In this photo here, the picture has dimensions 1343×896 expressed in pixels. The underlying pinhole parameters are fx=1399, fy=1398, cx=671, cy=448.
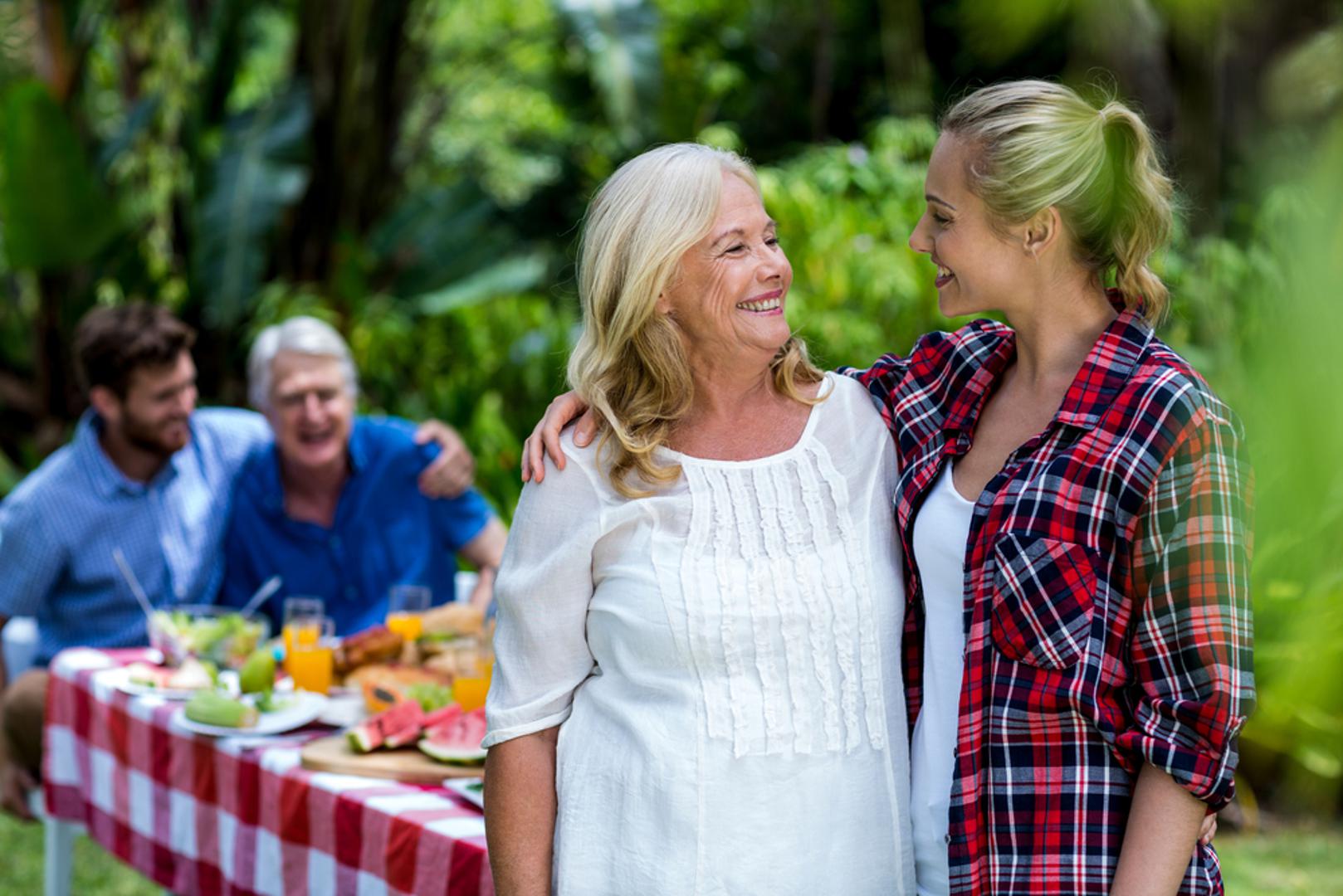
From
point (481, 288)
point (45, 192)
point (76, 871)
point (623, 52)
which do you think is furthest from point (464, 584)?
point (623, 52)

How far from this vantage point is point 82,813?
383cm

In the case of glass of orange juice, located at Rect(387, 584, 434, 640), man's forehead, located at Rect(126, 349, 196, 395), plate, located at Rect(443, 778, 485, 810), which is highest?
man's forehead, located at Rect(126, 349, 196, 395)

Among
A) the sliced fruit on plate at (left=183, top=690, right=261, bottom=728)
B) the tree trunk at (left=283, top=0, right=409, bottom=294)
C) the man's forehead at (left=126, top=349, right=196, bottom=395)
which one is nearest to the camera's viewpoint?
the sliced fruit on plate at (left=183, top=690, right=261, bottom=728)

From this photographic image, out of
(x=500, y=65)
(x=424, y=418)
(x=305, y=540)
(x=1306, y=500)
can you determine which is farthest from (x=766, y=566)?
(x=500, y=65)

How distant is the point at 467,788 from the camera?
2834 mm

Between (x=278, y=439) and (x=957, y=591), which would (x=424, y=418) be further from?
(x=957, y=591)

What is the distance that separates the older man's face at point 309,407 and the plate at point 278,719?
3.44 feet

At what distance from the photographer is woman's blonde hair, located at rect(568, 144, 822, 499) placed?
2.13m

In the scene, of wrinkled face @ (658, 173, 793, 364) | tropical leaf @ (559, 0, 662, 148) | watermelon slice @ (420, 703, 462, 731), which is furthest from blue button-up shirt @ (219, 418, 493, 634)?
tropical leaf @ (559, 0, 662, 148)

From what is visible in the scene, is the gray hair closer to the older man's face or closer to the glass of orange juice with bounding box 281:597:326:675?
the older man's face

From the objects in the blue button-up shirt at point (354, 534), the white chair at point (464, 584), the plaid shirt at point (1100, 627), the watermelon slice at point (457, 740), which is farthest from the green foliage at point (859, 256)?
the plaid shirt at point (1100, 627)

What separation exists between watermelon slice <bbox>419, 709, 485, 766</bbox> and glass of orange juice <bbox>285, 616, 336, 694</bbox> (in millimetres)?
589

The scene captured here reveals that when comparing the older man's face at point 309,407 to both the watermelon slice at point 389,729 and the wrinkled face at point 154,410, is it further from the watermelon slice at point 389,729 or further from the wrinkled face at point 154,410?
the watermelon slice at point 389,729

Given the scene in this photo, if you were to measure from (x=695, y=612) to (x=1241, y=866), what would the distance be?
412 cm
